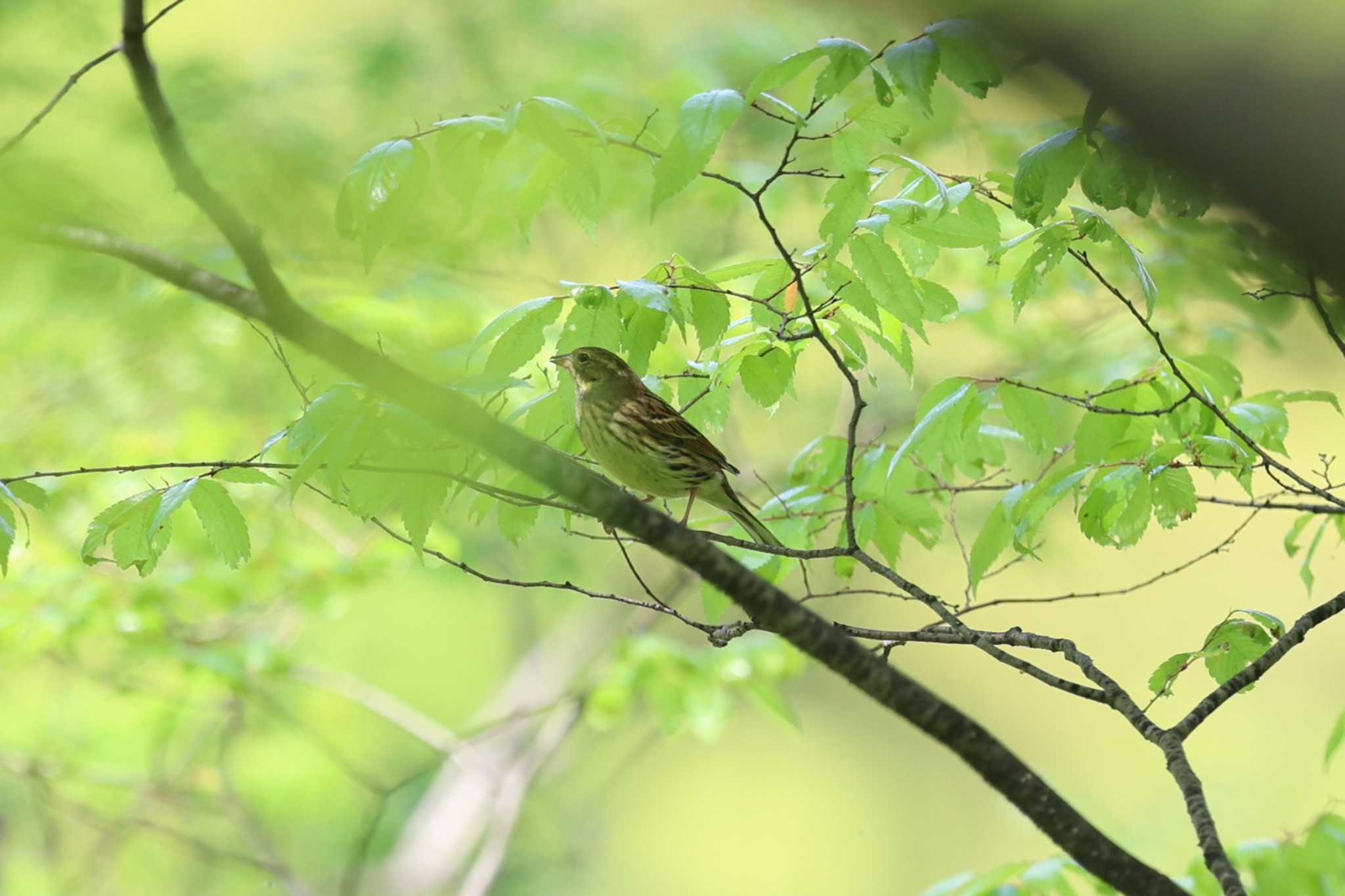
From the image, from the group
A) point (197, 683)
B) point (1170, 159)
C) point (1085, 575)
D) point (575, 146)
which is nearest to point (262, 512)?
point (197, 683)

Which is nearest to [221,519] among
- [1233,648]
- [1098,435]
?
[1098,435]

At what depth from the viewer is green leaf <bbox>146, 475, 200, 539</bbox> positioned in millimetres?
2215

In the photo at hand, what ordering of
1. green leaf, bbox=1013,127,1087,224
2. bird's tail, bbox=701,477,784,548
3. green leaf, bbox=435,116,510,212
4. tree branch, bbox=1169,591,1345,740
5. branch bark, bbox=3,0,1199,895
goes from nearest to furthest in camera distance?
branch bark, bbox=3,0,1199,895, tree branch, bbox=1169,591,1345,740, green leaf, bbox=1013,127,1087,224, green leaf, bbox=435,116,510,212, bird's tail, bbox=701,477,784,548

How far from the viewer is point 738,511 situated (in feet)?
12.2

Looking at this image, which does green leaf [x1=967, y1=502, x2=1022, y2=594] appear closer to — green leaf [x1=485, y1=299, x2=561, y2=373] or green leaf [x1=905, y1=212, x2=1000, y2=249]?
green leaf [x1=905, y1=212, x2=1000, y2=249]

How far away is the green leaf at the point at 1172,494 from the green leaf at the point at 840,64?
1002 millimetres

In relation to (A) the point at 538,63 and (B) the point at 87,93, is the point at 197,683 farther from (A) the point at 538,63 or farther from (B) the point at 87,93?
(A) the point at 538,63

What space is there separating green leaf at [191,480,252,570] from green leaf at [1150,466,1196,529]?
71.6 inches

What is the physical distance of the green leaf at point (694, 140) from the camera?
194 cm

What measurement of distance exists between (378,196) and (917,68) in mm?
929

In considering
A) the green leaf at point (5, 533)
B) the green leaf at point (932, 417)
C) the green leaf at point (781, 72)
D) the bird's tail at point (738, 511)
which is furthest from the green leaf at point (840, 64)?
the green leaf at point (5, 533)

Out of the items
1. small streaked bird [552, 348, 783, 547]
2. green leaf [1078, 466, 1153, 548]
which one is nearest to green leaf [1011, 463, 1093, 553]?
green leaf [1078, 466, 1153, 548]

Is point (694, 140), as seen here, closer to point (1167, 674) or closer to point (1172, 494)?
point (1172, 494)

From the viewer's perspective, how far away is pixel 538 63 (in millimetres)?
7805
